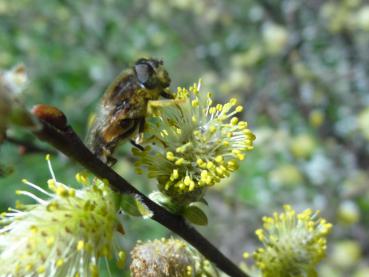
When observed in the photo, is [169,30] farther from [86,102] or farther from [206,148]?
[206,148]

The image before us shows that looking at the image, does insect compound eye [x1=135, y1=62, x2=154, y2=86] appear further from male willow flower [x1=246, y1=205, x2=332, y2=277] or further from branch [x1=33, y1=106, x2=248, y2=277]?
male willow flower [x1=246, y1=205, x2=332, y2=277]

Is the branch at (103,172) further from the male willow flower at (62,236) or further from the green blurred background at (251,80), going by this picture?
the green blurred background at (251,80)

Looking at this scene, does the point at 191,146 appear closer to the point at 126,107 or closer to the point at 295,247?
the point at 126,107

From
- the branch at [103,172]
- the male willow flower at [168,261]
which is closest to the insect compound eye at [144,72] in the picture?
the branch at [103,172]

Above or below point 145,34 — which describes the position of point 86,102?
below

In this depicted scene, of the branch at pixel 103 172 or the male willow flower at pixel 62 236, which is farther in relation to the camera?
the male willow flower at pixel 62 236

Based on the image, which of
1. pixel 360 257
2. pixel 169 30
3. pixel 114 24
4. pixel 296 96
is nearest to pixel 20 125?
pixel 360 257
